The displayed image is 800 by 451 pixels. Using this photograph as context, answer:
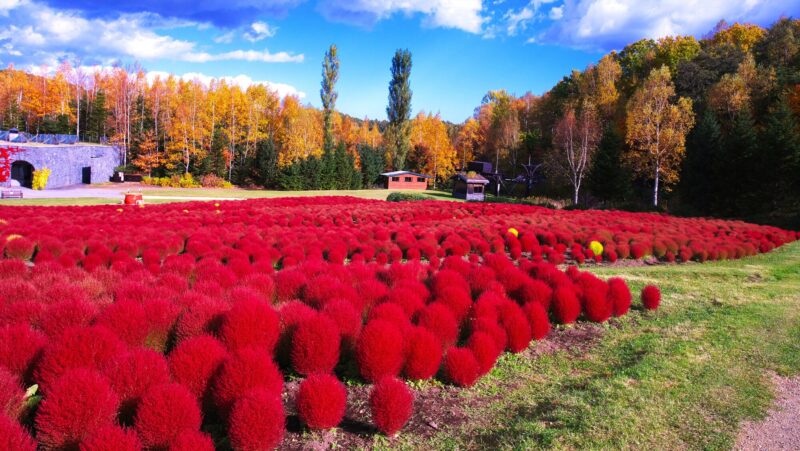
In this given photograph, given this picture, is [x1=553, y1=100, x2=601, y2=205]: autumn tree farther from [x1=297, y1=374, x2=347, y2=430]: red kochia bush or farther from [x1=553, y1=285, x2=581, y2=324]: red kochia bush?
[x1=297, y1=374, x2=347, y2=430]: red kochia bush

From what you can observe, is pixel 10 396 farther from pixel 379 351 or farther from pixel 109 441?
pixel 379 351

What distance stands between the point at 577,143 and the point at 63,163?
171ft

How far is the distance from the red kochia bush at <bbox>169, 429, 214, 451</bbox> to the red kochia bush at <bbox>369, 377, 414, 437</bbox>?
1057 mm

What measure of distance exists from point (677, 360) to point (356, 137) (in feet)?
286

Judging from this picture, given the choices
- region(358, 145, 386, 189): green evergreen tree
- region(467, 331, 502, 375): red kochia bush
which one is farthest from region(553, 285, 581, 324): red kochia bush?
region(358, 145, 386, 189): green evergreen tree

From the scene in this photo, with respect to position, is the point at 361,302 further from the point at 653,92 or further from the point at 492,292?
the point at 653,92

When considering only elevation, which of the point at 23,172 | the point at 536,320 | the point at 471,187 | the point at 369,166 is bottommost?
the point at 536,320

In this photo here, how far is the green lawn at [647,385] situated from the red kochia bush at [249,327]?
138 centimetres

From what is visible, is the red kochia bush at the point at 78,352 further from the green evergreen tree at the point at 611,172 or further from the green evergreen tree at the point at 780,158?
the green evergreen tree at the point at 611,172

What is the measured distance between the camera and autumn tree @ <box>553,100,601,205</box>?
3993cm

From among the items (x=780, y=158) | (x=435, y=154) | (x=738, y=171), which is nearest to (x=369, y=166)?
(x=435, y=154)

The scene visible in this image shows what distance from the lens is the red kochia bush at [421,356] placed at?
3.93m

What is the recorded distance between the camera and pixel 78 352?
3.07m

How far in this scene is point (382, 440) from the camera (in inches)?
122
